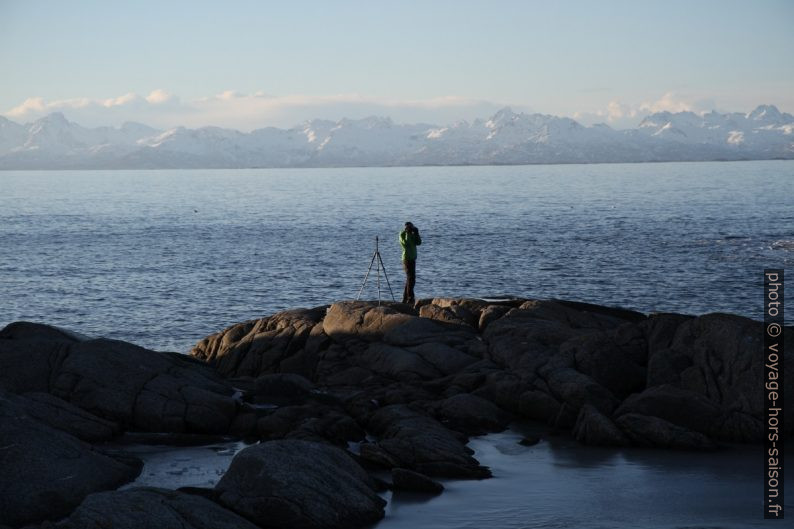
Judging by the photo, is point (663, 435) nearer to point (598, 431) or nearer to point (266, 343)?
point (598, 431)

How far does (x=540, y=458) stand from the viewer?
787 inches

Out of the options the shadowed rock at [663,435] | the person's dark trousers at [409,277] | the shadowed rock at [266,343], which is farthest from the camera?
the person's dark trousers at [409,277]

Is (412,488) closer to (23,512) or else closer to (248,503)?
(248,503)

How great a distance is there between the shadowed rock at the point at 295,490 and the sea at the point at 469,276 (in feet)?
2.41

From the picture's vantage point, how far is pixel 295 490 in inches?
623

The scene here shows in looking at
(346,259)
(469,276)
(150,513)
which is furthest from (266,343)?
(346,259)

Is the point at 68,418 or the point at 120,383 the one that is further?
the point at 120,383

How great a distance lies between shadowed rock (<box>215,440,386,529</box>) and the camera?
51.0 ft

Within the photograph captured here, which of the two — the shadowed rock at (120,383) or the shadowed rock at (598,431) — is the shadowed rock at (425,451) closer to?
the shadowed rock at (598,431)

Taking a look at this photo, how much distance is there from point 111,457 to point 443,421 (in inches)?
303

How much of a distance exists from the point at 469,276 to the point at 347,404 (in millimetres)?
34667

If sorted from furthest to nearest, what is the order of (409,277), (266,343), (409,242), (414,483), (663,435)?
(409,277)
(409,242)
(266,343)
(663,435)
(414,483)

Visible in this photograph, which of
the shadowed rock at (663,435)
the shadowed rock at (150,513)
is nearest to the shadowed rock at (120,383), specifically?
the shadowed rock at (150,513)

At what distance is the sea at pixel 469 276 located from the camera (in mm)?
17250
